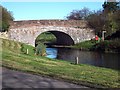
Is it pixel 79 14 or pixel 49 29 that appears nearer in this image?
pixel 49 29

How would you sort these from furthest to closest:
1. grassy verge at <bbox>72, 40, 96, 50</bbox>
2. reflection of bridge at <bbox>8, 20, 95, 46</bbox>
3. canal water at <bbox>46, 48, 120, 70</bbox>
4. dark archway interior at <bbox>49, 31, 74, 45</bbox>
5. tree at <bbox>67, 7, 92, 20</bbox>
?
1. tree at <bbox>67, 7, 92, 20</bbox>
2. dark archway interior at <bbox>49, 31, 74, 45</bbox>
3. reflection of bridge at <bbox>8, 20, 95, 46</bbox>
4. grassy verge at <bbox>72, 40, 96, 50</bbox>
5. canal water at <bbox>46, 48, 120, 70</bbox>

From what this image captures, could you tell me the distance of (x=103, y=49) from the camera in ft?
136

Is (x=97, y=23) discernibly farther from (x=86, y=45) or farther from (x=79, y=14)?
(x=79, y=14)

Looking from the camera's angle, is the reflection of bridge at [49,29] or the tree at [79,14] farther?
the tree at [79,14]

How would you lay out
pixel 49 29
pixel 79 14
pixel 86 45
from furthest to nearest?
1. pixel 79 14
2. pixel 49 29
3. pixel 86 45

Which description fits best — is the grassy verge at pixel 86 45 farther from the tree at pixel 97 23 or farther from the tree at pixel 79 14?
the tree at pixel 79 14

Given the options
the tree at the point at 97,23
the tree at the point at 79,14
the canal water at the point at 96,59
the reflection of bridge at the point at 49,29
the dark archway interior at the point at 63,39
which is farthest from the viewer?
the tree at the point at 79,14

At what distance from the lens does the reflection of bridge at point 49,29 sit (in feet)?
153

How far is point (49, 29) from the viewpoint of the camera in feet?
163

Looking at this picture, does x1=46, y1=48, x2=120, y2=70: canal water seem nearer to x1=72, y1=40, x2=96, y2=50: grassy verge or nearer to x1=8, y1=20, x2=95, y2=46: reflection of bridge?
x1=72, y1=40, x2=96, y2=50: grassy verge

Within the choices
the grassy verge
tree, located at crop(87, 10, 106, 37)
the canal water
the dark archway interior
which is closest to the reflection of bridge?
the dark archway interior

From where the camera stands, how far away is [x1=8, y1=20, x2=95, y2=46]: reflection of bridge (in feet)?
153

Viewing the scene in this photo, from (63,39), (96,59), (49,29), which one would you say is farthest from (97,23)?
(96,59)

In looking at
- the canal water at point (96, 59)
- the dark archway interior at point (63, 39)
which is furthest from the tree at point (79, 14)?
the canal water at point (96, 59)
